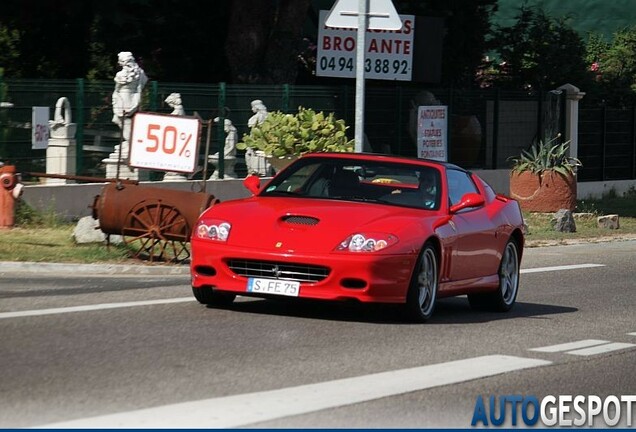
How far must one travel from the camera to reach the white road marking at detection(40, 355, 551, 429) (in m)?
7.88

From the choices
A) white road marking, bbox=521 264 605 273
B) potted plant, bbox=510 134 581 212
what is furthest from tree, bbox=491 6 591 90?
white road marking, bbox=521 264 605 273

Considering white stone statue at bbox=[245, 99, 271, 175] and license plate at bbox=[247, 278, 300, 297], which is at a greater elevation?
white stone statue at bbox=[245, 99, 271, 175]

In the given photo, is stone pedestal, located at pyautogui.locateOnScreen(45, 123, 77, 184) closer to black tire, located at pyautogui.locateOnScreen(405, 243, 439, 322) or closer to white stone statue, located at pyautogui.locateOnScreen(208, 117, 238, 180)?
white stone statue, located at pyautogui.locateOnScreen(208, 117, 238, 180)

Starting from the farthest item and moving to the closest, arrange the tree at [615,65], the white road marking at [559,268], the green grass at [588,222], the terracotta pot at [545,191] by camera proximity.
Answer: the tree at [615,65]
the terracotta pot at [545,191]
the green grass at [588,222]
the white road marking at [559,268]

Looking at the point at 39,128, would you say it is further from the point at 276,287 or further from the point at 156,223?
the point at 276,287

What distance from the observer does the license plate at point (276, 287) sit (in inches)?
484

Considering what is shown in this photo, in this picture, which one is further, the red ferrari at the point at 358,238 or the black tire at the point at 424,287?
the black tire at the point at 424,287

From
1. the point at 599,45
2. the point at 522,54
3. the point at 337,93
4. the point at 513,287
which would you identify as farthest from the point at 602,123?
the point at 513,287

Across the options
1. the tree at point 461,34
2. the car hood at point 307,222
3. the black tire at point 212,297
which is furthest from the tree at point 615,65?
the black tire at point 212,297

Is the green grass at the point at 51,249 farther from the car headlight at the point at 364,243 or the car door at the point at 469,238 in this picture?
the car headlight at the point at 364,243

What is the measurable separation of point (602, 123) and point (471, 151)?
5.79 metres

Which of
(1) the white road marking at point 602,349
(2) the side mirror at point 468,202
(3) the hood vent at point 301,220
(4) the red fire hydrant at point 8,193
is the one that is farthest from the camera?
(4) the red fire hydrant at point 8,193

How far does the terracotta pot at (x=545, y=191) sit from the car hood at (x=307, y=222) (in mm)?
16430

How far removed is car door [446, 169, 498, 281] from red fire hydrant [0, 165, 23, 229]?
7.30 metres
